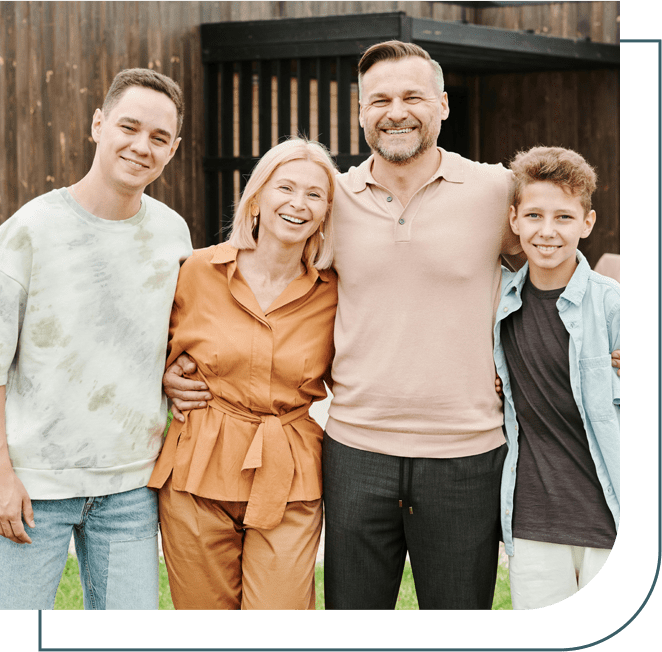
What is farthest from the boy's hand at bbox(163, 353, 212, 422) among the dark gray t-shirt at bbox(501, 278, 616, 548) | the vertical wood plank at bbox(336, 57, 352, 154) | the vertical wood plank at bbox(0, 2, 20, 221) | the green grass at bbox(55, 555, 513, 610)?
the vertical wood plank at bbox(336, 57, 352, 154)

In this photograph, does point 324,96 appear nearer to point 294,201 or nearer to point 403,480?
point 294,201

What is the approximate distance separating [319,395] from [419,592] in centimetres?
64

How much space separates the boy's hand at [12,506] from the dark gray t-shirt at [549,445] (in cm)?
129

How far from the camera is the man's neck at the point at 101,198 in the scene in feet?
7.08

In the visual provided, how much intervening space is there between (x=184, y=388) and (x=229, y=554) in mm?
488

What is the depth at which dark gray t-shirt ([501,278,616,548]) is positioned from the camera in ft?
7.25

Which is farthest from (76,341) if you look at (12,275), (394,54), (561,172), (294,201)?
(561,172)

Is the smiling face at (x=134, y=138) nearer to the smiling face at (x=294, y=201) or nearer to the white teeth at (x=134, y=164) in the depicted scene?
the white teeth at (x=134, y=164)


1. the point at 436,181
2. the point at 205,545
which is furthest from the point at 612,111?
the point at 205,545

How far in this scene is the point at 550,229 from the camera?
221cm

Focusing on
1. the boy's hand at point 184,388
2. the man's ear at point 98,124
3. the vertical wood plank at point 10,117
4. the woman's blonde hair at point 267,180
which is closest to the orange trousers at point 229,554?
the boy's hand at point 184,388

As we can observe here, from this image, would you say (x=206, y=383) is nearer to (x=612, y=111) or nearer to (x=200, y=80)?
(x=200, y=80)

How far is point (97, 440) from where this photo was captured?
2.19 meters

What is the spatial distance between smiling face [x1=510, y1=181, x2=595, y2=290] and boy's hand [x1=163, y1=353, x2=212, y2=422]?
3.21 feet
